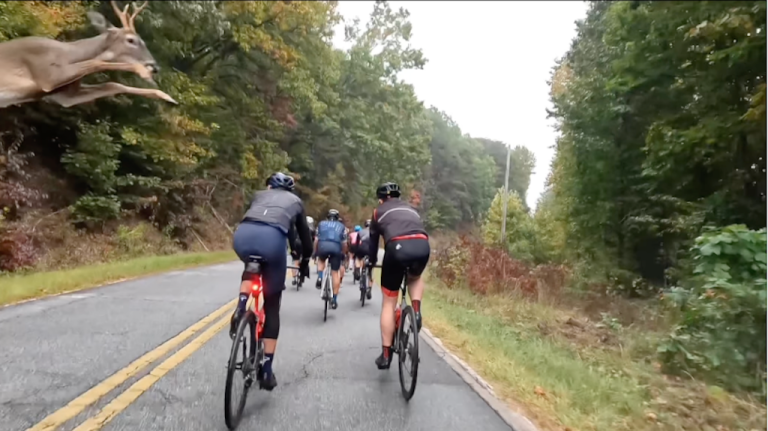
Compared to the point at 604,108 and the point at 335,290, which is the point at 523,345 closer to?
the point at 335,290

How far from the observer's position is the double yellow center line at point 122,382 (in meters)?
4.41

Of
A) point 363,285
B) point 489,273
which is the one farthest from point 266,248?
point 489,273

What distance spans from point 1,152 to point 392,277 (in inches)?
614

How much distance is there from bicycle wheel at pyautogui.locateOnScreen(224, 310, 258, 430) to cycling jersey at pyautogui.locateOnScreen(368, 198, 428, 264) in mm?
1661

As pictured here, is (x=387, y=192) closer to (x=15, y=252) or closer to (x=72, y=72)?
(x=72, y=72)

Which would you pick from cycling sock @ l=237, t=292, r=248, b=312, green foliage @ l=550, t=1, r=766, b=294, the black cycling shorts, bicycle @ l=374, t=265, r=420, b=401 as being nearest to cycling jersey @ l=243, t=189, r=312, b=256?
cycling sock @ l=237, t=292, r=248, b=312

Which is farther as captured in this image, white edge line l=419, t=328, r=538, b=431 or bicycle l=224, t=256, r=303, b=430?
white edge line l=419, t=328, r=538, b=431

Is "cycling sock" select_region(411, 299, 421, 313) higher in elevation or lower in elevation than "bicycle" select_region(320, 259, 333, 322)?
higher

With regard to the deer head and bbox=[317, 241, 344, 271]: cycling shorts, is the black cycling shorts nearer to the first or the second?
bbox=[317, 241, 344, 271]: cycling shorts

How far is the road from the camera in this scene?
4691 mm

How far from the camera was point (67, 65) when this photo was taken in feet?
43.4

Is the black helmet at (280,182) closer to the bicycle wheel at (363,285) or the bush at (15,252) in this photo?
the bicycle wheel at (363,285)

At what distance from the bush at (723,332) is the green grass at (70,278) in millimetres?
9161

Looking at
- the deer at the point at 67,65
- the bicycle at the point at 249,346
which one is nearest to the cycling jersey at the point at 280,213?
the bicycle at the point at 249,346
